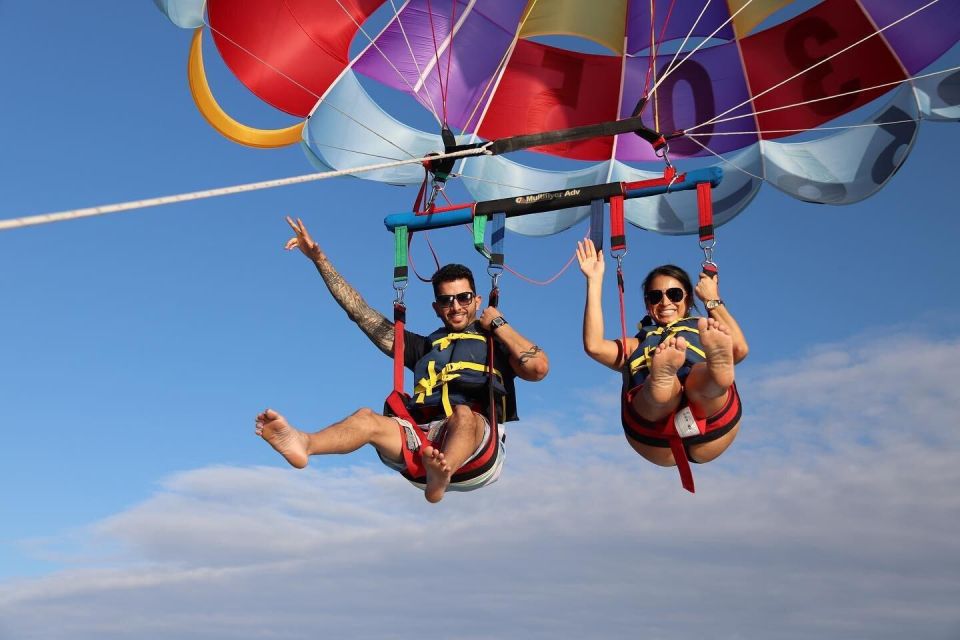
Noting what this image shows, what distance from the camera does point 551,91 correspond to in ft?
27.1

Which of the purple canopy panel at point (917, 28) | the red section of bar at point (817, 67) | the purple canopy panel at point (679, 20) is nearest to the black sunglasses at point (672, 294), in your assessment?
the red section of bar at point (817, 67)

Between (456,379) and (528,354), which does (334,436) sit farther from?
(528,354)

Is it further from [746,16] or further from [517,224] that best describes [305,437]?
[746,16]

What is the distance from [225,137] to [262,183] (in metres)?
3.01

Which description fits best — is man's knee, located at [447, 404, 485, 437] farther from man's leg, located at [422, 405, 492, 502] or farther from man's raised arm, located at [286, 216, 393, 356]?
man's raised arm, located at [286, 216, 393, 356]

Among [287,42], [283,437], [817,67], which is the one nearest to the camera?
[283,437]

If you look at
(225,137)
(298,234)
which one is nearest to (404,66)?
(225,137)

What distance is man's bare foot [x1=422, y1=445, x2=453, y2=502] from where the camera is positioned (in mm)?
5277

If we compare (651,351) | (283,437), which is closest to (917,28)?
(651,351)

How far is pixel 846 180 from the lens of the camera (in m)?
7.71

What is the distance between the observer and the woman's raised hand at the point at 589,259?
585cm

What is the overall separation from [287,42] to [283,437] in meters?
3.50

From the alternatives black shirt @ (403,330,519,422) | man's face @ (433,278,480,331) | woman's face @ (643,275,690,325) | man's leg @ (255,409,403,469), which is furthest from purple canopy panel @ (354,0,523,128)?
man's leg @ (255,409,403,469)

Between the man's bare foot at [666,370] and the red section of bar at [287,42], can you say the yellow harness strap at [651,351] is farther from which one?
the red section of bar at [287,42]
